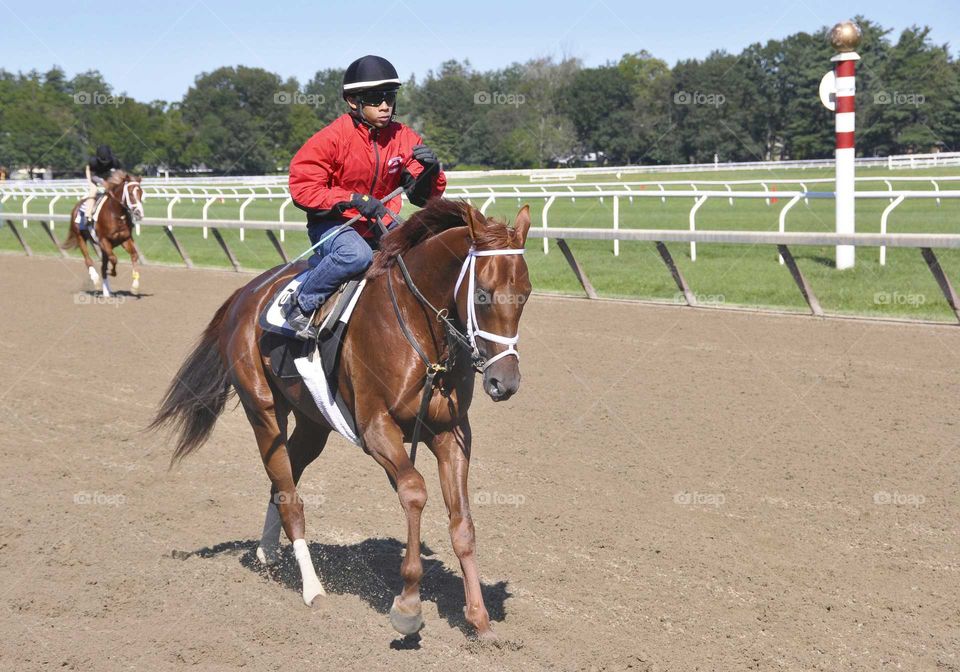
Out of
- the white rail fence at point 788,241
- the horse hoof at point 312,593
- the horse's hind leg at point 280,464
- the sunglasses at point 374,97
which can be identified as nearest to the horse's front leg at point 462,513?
the horse hoof at point 312,593

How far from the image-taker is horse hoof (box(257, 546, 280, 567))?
497cm

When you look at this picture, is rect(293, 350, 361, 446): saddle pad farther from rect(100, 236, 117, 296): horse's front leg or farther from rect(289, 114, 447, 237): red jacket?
rect(100, 236, 117, 296): horse's front leg

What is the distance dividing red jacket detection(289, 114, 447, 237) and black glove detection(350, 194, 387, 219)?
79 mm

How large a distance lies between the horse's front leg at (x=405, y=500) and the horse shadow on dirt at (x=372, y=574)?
266 millimetres

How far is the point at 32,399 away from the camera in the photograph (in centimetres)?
873

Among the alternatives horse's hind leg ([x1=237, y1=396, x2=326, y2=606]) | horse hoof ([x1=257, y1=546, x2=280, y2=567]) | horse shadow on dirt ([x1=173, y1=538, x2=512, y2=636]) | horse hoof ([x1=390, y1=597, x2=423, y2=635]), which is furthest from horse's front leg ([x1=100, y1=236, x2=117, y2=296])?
horse hoof ([x1=390, y1=597, x2=423, y2=635])

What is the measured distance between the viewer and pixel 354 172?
4539 millimetres

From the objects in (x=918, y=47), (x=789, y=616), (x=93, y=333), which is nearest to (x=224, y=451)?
(x=789, y=616)

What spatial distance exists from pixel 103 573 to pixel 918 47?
56.1 metres

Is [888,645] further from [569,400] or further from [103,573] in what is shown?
[569,400]

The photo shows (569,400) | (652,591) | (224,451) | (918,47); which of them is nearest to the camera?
(652,591)

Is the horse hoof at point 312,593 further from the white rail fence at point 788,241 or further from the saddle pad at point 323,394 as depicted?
the white rail fence at point 788,241

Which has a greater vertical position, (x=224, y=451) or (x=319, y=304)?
(x=319, y=304)

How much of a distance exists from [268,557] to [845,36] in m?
11.3
